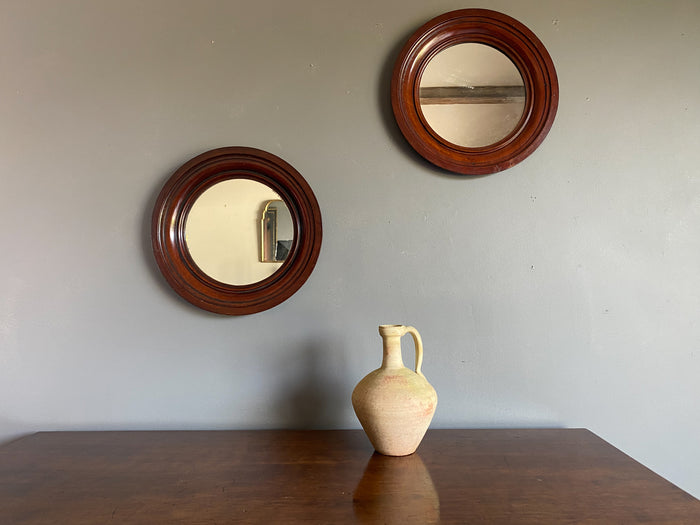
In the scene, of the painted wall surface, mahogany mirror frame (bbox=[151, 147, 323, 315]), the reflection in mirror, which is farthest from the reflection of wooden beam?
mahogany mirror frame (bbox=[151, 147, 323, 315])

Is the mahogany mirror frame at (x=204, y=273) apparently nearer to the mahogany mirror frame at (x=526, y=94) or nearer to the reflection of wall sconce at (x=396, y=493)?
the mahogany mirror frame at (x=526, y=94)

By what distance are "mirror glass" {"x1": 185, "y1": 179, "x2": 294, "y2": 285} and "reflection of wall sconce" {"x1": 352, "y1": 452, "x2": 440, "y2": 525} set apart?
26.7 inches

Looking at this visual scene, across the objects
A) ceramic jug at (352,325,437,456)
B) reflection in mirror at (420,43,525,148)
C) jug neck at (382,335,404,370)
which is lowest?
ceramic jug at (352,325,437,456)

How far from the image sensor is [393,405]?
1.30 m

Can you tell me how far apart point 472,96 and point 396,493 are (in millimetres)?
1179

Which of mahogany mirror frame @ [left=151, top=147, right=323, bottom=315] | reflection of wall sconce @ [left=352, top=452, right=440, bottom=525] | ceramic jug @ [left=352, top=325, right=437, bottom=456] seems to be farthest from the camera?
mahogany mirror frame @ [left=151, top=147, right=323, bottom=315]

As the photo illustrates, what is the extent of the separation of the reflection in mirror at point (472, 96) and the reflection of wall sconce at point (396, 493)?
97 centimetres

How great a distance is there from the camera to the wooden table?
1.03 m

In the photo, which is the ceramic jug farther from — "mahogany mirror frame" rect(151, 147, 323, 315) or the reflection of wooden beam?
the reflection of wooden beam

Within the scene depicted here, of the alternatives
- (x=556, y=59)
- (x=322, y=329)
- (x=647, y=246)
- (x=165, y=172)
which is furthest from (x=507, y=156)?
(x=165, y=172)

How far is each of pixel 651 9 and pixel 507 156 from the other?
679 millimetres

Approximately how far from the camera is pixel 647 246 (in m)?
1.62

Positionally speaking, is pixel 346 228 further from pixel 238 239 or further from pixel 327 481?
pixel 327 481

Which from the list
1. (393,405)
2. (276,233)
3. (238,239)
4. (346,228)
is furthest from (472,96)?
(393,405)
